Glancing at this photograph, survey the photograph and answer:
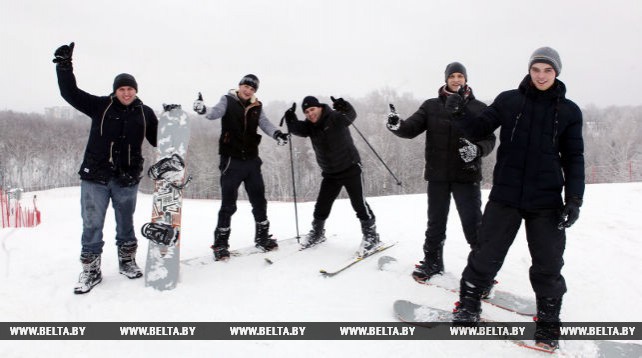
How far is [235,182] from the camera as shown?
14.5ft

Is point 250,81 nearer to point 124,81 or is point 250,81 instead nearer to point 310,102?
point 310,102

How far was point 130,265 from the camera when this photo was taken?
13.0ft

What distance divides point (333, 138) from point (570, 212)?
2.70m

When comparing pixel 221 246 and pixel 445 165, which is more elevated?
pixel 445 165

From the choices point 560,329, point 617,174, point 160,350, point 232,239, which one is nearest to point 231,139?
point 232,239

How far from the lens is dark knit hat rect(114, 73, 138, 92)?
3.66 m

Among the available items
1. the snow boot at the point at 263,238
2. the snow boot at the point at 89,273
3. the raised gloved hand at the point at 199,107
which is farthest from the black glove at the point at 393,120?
the snow boot at the point at 89,273

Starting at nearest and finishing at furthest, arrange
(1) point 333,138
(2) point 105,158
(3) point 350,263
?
(2) point 105,158 → (3) point 350,263 → (1) point 333,138

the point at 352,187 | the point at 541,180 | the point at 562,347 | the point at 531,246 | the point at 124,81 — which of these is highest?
the point at 124,81

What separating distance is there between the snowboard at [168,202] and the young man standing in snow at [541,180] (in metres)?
2.94

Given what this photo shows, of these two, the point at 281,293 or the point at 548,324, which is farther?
the point at 281,293

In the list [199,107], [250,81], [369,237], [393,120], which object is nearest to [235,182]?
[199,107]

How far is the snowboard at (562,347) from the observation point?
2580 mm

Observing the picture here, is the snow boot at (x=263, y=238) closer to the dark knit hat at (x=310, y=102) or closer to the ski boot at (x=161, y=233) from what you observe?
the ski boot at (x=161, y=233)
